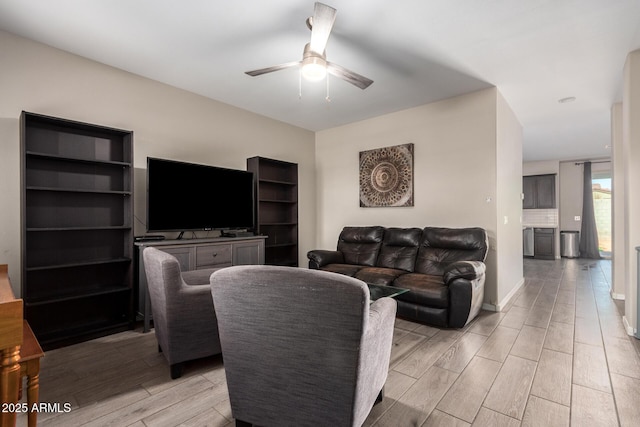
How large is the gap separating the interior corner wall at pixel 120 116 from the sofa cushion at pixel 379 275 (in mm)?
1987

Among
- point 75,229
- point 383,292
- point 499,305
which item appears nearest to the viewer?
point 383,292

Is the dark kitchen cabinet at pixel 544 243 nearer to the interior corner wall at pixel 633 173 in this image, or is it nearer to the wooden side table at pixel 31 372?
the interior corner wall at pixel 633 173

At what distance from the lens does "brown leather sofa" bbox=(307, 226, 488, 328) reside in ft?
9.70

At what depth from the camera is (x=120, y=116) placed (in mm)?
3232

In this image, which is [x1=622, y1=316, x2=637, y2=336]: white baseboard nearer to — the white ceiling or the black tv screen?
the white ceiling

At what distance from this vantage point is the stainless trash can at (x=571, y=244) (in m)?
7.75

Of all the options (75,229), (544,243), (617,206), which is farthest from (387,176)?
(544,243)

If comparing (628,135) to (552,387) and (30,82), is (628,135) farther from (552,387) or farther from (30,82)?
(30,82)

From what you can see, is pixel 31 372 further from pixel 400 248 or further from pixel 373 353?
pixel 400 248

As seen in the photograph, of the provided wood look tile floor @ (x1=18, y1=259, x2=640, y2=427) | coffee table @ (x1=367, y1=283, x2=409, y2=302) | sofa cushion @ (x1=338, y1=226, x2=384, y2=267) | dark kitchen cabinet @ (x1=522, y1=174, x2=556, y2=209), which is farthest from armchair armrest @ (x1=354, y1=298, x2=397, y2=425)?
dark kitchen cabinet @ (x1=522, y1=174, x2=556, y2=209)

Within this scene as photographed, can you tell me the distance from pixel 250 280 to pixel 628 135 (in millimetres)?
3758

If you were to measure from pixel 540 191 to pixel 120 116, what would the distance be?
9589 millimetres

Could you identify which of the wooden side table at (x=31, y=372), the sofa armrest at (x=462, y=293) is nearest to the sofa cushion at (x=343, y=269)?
the sofa armrest at (x=462, y=293)

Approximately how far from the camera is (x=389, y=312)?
1568 millimetres
